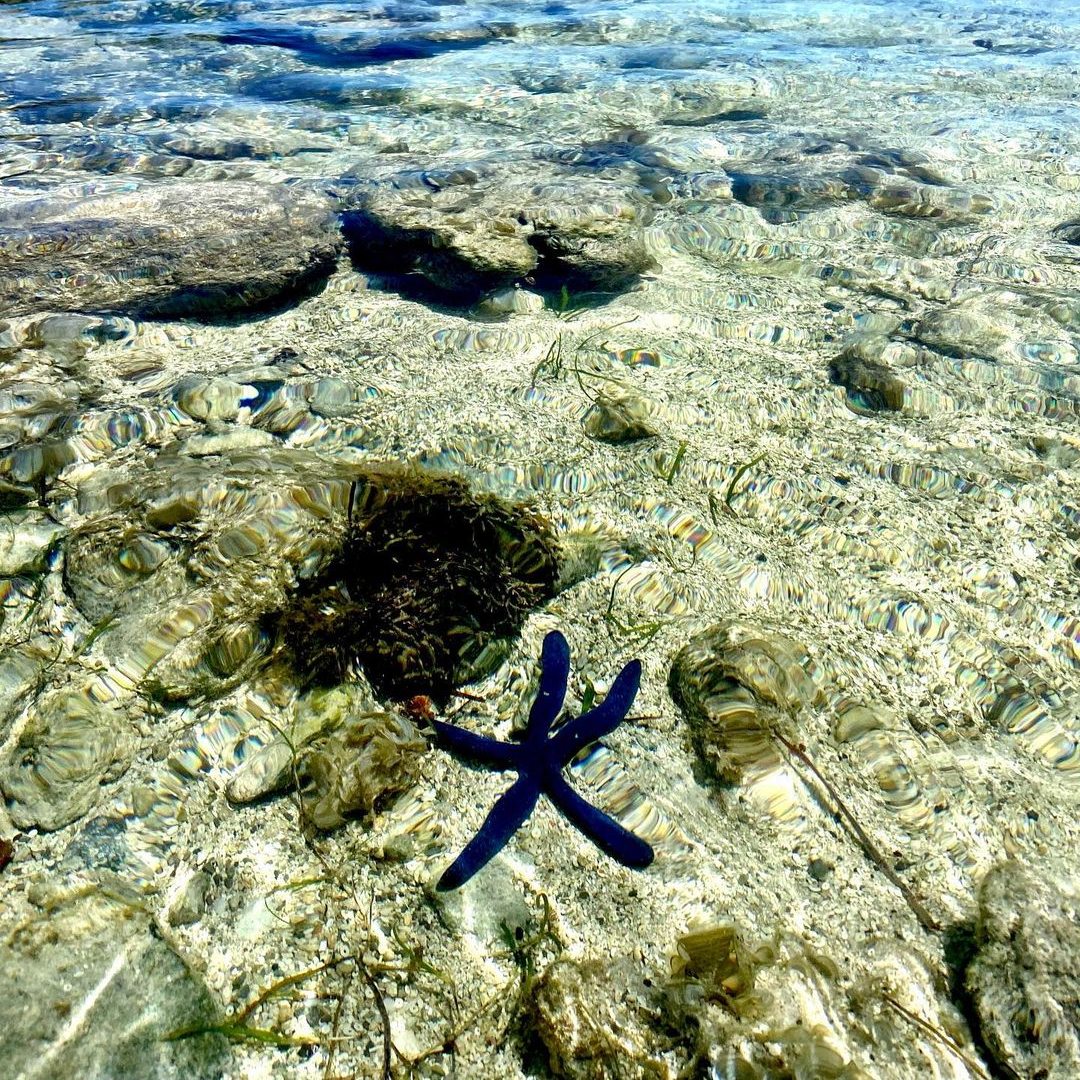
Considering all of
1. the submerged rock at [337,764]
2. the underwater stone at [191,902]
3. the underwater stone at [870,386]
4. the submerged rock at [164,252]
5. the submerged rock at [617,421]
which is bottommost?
the underwater stone at [191,902]

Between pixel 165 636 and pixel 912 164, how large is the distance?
7668mm

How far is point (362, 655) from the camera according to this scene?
291 centimetres

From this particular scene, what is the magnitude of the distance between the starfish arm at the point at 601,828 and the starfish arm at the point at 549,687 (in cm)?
19

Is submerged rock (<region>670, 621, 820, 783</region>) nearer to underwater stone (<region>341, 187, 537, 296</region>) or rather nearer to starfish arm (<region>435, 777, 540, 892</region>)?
starfish arm (<region>435, 777, 540, 892</region>)

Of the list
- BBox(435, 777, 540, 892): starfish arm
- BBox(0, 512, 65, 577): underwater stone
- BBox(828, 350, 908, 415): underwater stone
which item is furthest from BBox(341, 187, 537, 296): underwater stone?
BBox(435, 777, 540, 892): starfish arm

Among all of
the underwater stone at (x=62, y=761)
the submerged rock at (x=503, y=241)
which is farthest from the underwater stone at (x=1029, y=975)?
the submerged rock at (x=503, y=241)

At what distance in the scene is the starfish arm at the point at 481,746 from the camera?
103 inches

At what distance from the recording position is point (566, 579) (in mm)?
3400

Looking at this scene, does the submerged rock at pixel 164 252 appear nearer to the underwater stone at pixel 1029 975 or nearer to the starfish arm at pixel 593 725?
the starfish arm at pixel 593 725

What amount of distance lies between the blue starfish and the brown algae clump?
0.88 ft

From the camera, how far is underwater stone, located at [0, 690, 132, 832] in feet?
8.06

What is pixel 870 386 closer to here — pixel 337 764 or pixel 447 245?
pixel 447 245

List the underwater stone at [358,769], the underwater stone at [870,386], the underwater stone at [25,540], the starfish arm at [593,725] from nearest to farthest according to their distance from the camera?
the underwater stone at [358,769]
the starfish arm at [593,725]
the underwater stone at [25,540]
the underwater stone at [870,386]

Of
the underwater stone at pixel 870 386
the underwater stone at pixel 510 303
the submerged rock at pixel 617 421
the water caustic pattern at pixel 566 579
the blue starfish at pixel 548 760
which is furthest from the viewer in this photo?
the underwater stone at pixel 510 303
